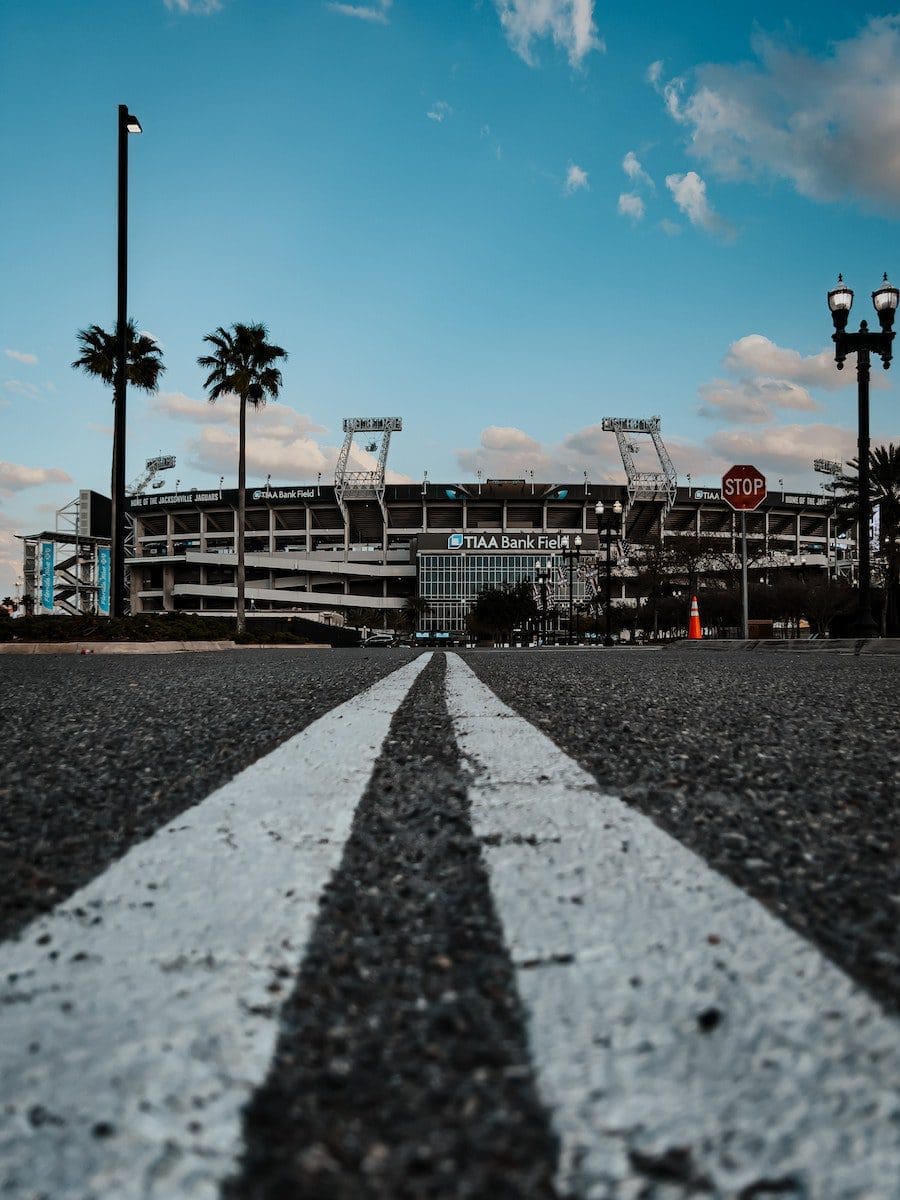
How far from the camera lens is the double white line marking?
619 millimetres

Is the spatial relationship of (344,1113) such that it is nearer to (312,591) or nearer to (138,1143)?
(138,1143)

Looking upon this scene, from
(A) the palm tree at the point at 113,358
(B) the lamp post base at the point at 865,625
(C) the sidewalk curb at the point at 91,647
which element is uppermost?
(A) the palm tree at the point at 113,358

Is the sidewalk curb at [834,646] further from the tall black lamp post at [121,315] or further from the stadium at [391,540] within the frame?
the stadium at [391,540]

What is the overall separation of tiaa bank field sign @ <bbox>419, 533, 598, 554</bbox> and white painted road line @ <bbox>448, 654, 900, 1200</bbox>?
92.8 metres

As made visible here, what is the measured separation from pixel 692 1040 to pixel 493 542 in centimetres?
9374

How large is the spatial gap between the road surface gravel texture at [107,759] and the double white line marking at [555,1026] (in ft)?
0.44

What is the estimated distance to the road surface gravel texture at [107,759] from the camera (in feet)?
4.77

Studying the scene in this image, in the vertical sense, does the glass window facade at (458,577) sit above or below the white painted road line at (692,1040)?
above

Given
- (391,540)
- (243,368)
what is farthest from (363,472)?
(243,368)

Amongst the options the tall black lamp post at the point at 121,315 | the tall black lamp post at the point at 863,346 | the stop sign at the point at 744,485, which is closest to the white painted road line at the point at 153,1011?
the tall black lamp post at the point at 863,346

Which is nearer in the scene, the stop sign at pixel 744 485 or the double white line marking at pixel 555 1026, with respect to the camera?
the double white line marking at pixel 555 1026

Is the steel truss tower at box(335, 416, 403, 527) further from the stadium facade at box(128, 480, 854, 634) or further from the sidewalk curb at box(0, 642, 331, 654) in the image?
the sidewalk curb at box(0, 642, 331, 654)

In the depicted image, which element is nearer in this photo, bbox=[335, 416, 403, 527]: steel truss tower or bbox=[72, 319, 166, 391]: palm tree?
bbox=[72, 319, 166, 391]: palm tree

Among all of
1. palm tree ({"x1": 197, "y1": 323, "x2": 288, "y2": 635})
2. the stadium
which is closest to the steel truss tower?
the stadium
